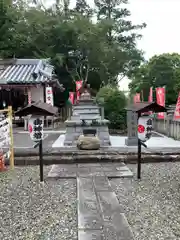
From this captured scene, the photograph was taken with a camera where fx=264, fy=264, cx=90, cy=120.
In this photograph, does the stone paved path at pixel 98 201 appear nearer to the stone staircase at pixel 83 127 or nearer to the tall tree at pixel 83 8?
the stone staircase at pixel 83 127

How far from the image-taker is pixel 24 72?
14961 mm

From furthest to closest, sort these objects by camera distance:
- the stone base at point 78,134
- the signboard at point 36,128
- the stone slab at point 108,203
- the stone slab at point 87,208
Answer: the stone base at point 78,134 → the signboard at point 36,128 → the stone slab at point 108,203 → the stone slab at point 87,208

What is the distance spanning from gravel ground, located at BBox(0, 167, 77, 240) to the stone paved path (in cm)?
14

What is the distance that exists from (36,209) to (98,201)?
0.94 m

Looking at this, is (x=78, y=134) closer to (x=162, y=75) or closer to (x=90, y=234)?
(x=90, y=234)

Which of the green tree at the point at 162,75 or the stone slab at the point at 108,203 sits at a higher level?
the green tree at the point at 162,75

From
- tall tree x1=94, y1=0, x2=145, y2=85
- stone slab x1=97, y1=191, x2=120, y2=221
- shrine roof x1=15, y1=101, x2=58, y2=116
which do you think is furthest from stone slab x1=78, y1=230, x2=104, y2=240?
tall tree x1=94, y1=0, x2=145, y2=85

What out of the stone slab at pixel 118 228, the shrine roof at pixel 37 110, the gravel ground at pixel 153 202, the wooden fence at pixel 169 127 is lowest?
the gravel ground at pixel 153 202

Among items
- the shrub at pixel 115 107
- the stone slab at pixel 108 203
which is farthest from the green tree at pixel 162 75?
the stone slab at pixel 108 203

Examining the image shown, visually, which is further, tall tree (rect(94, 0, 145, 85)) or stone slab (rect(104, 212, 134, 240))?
tall tree (rect(94, 0, 145, 85))

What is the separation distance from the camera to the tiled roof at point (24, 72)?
13.7 m

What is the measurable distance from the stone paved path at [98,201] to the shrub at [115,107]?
678 cm

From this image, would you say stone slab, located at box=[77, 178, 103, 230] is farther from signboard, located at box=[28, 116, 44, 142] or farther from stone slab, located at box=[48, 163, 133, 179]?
signboard, located at box=[28, 116, 44, 142]

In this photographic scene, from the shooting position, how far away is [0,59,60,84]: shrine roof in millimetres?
13634
